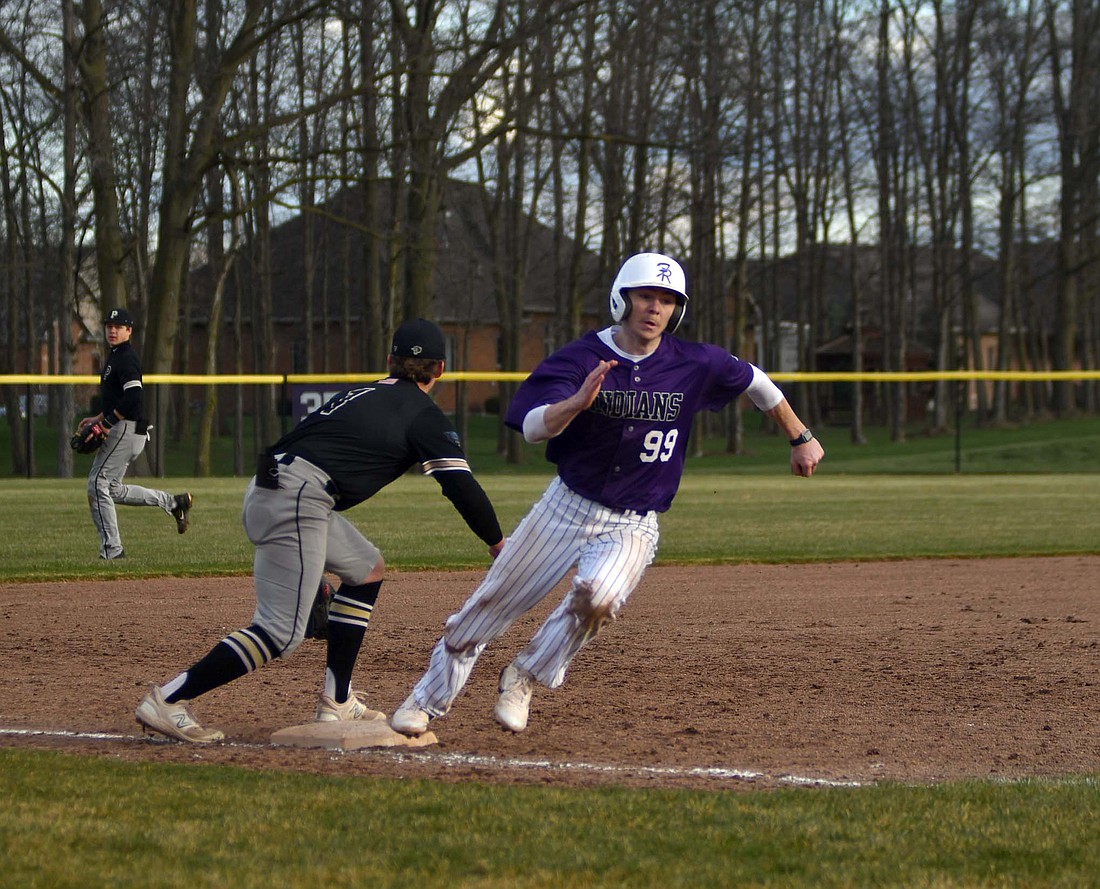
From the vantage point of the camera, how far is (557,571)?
5.36 metres

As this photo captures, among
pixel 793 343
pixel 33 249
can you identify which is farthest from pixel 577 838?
pixel 793 343

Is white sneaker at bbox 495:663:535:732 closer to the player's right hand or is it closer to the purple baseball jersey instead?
the purple baseball jersey

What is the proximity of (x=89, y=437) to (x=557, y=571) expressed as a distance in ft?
22.7

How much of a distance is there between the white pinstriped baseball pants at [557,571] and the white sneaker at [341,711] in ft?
1.82

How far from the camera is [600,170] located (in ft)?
116

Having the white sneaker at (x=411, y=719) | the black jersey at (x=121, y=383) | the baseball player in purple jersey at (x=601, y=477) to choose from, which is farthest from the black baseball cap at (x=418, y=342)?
the black jersey at (x=121, y=383)

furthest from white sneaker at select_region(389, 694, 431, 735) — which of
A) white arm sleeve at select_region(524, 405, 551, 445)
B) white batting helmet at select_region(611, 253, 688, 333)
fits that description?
white batting helmet at select_region(611, 253, 688, 333)

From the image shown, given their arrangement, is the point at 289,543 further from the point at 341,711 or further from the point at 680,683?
the point at 680,683

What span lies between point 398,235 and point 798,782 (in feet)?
68.4

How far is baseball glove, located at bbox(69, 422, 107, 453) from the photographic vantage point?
11234 millimetres

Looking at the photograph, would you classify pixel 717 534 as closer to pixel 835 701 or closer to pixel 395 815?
pixel 835 701

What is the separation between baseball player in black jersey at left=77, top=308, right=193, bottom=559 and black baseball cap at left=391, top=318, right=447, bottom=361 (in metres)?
6.04

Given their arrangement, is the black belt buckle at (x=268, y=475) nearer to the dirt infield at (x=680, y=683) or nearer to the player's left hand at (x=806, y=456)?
the dirt infield at (x=680, y=683)

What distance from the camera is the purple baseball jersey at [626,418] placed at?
17.0 ft
